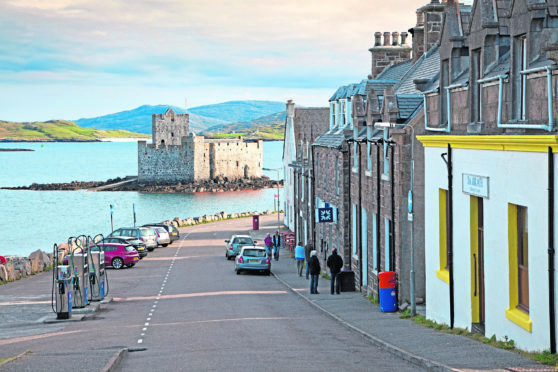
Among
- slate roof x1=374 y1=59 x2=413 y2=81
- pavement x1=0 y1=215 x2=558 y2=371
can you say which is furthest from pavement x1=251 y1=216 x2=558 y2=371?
slate roof x1=374 y1=59 x2=413 y2=81

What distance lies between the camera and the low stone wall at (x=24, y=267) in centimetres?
3281

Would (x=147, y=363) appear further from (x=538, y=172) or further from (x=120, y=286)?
(x=120, y=286)

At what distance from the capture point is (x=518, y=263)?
12.7 m

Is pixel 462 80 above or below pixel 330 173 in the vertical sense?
above

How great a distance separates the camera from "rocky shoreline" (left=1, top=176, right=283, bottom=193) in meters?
140

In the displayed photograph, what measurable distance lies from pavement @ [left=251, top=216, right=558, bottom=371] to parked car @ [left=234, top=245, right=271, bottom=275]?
704 cm

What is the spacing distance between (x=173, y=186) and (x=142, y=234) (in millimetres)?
93502

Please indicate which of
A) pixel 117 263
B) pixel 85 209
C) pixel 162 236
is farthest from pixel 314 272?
pixel 85 209

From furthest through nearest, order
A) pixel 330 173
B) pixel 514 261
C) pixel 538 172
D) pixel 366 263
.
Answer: pixel 330 173 → pixel 366 263 → pixel 514 261 → pixel 538 172

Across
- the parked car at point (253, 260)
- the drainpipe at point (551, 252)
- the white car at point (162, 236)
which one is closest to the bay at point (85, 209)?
the white car at point (162, 236)

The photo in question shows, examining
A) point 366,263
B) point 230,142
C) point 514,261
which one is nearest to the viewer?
point 514,261

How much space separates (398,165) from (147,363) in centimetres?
1007

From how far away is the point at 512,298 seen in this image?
12898 mm

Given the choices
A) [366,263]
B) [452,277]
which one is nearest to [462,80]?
[452,277]
